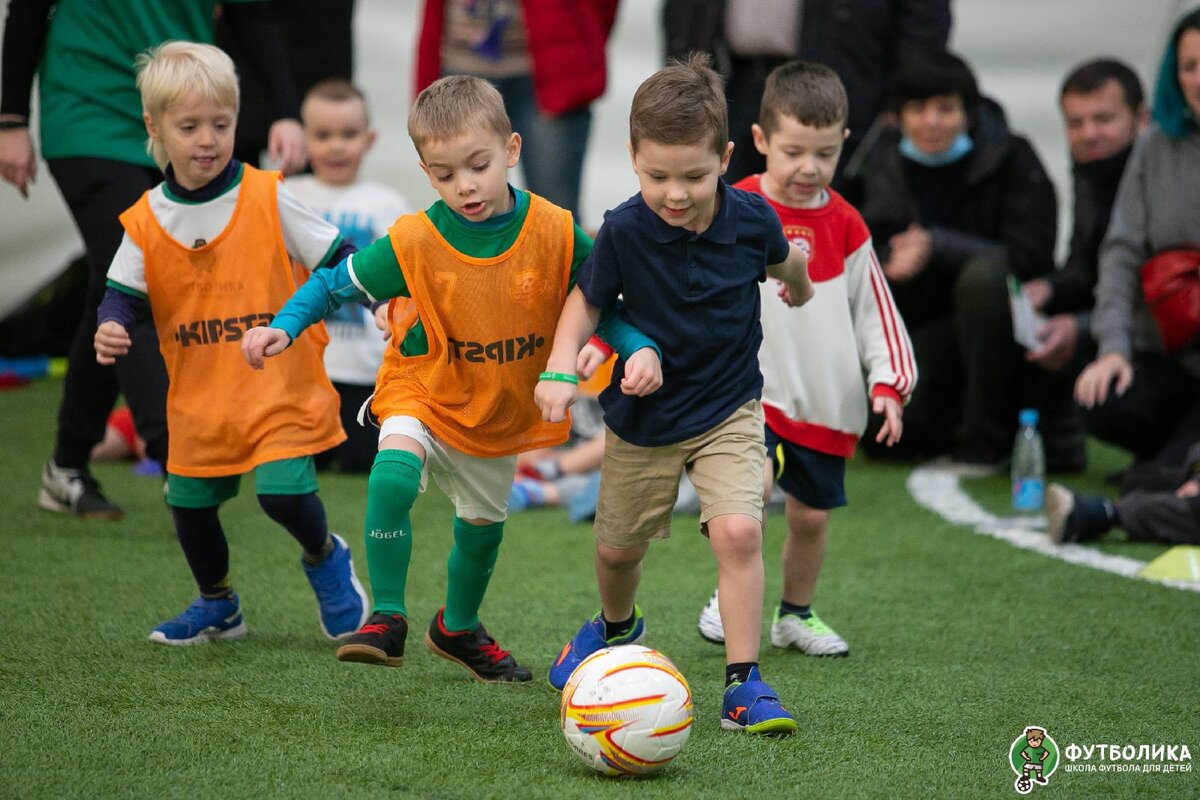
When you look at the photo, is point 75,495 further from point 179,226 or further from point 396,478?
point 396,478

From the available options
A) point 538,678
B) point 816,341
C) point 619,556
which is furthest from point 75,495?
point 816,341

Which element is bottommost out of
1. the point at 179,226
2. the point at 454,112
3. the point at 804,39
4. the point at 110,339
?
the point at 110,339

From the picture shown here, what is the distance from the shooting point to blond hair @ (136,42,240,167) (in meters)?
3.70

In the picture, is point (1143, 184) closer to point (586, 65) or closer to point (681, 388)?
point (586, 65)

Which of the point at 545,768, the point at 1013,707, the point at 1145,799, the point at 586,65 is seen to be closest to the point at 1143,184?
the point at 586,65

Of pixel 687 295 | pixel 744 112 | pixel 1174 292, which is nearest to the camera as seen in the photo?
pixel 687 295

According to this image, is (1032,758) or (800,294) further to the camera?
(800,294)

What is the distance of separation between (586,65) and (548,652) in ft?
11.1

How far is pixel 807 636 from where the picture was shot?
3.91m

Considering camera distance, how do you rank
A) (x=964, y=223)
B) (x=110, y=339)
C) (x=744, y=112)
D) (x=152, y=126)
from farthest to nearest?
(x=964, y=223)
(x=744, y=112)
(x=152, y=126)
(x=110, y=339)

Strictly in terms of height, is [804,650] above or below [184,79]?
below

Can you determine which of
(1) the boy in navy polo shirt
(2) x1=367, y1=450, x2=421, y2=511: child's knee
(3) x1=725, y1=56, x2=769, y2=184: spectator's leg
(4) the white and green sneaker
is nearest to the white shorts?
(2) x1=367, y1=450, x2=421, y2=511: child's knee

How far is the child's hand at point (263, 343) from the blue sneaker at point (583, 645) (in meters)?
1.00

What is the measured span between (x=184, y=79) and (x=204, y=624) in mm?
1389
